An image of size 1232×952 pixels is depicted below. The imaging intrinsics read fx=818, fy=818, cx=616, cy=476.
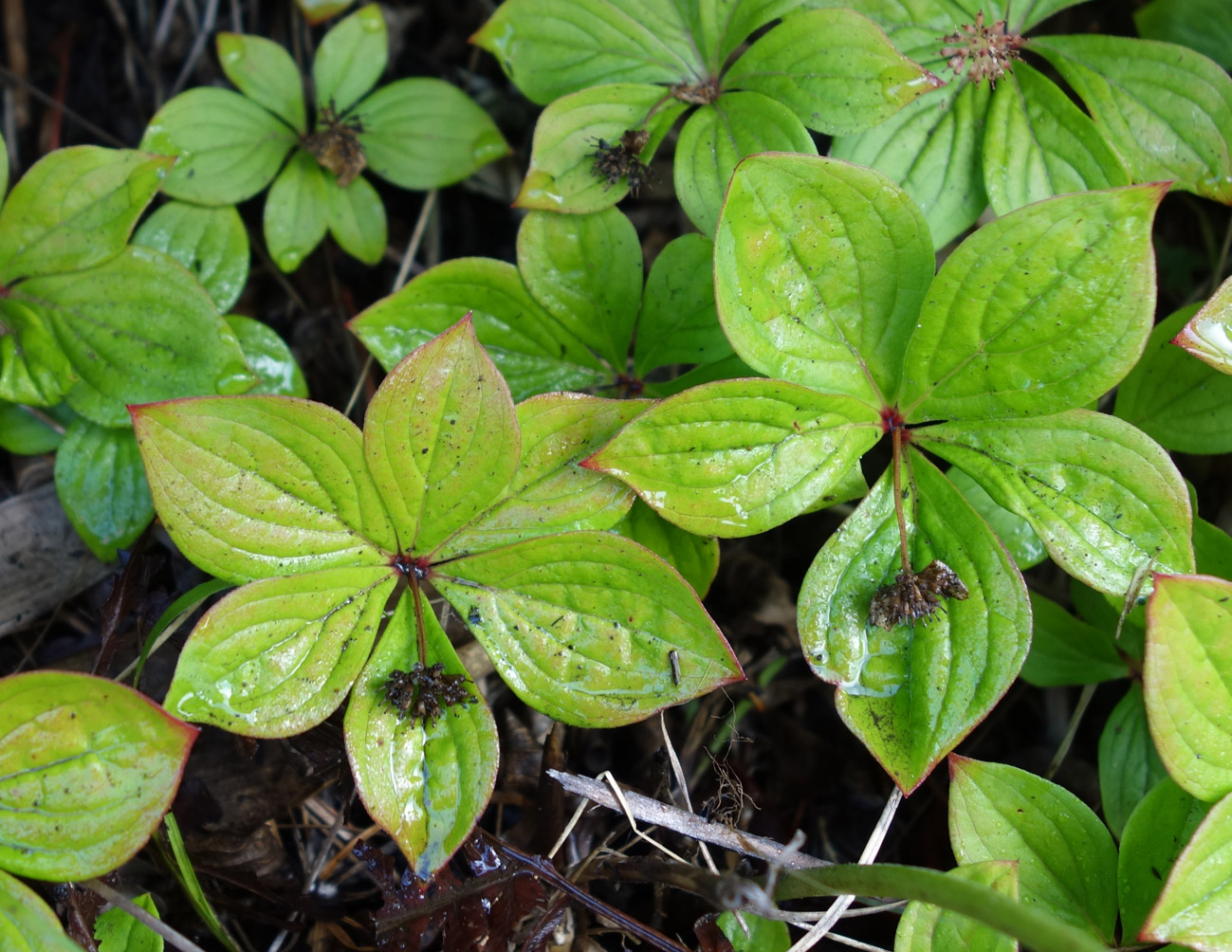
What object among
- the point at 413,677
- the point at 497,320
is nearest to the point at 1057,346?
the point at 497,320

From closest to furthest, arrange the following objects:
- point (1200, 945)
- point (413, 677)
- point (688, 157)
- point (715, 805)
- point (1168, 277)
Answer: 1. point (1200, 945)
2. point (413, 677)
3. point (715, 805)
4. point (688, 157)
5. point (1168, 277)

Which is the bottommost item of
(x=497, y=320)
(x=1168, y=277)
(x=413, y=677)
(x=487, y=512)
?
(x=413, y=677)

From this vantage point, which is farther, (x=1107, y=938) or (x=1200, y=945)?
(x=1107, y=938)

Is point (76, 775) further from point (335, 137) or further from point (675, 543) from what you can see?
point (335, 137)

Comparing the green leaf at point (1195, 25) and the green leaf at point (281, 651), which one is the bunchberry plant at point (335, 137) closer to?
the green leaf at point (281, 651)

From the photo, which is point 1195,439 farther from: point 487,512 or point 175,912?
point 175,912

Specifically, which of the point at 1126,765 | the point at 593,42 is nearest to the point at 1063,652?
the point at 1126,765

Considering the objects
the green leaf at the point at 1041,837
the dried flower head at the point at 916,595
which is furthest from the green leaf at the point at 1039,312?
the green leaf at the point at 1041,837
